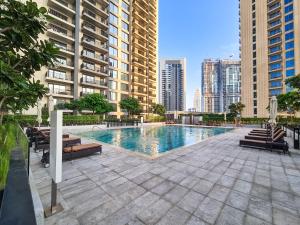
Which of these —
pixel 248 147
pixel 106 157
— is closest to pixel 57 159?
pixel 106 157

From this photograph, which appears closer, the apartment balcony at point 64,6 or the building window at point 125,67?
the apartment balcony at point 64,6

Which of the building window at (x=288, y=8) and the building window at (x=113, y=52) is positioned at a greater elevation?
the building window at (x=288, y=8)

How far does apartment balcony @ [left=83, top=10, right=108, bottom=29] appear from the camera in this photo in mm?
37181

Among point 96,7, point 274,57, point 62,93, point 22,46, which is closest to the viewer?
point 22,46

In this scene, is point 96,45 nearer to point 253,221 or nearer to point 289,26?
point 253,221

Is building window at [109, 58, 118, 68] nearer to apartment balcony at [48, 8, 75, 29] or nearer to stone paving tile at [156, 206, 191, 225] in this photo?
apartment balcony at [48, 8, 75, 29]

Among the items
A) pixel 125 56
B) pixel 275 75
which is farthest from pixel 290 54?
pixel 125 56

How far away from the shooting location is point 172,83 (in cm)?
16550

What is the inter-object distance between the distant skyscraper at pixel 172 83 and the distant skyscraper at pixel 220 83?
2437 centimetres

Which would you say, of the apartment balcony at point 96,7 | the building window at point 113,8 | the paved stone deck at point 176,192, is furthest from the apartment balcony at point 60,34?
the paved stone deck at point 176,192

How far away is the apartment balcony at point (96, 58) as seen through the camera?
37.0m

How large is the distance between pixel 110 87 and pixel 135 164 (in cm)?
4017

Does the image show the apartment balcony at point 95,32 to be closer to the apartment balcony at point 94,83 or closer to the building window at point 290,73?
the apartment balcony at point 94,83

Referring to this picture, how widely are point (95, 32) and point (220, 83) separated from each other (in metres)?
144
